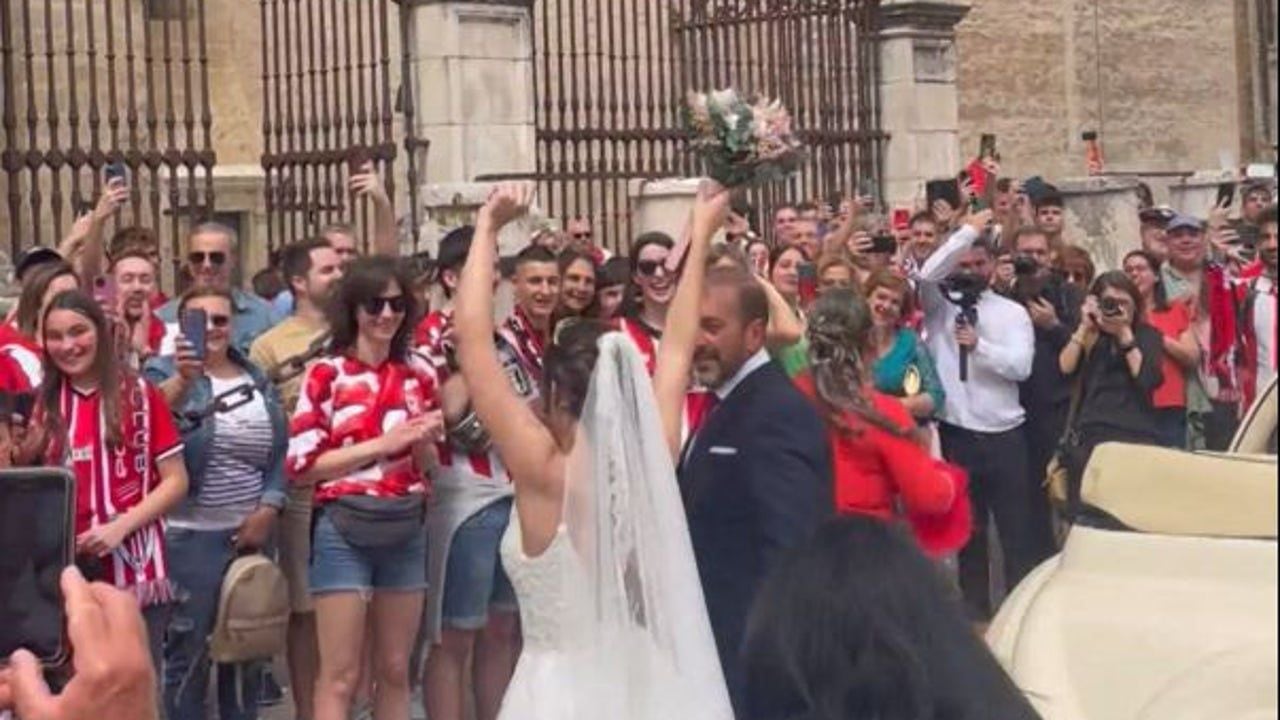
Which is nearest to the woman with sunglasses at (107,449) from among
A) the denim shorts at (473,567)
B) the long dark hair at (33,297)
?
the long dark hair at (33,297)

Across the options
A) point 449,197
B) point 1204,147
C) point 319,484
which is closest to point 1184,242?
point 449,197

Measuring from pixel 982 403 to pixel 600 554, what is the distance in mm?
6281

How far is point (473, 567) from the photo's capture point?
8.76 meters

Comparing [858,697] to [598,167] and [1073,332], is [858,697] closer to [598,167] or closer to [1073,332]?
[1073,332]

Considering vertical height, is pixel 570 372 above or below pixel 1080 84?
below

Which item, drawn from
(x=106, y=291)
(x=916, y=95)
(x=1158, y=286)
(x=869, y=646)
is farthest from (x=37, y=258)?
(x=916, y=95)

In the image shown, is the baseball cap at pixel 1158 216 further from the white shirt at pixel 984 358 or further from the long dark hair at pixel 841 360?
the long dark hair at pixel 841 360

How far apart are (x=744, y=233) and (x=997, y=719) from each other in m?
9.12

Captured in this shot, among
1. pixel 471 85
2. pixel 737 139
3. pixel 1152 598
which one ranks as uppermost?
pixel 471 85

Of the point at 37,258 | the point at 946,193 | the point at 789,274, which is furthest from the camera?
the point at 946,193

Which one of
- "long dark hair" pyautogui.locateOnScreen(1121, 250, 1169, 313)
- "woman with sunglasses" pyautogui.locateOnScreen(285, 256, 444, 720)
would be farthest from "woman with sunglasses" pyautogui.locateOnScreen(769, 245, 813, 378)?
"woman with sunglasses" pyautogui.locateOnScreen(285, 256, 444, 720)

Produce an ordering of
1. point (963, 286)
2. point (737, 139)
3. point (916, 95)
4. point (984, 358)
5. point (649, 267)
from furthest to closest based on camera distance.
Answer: point (916, 95), point (737, 139), point (963, 286), point (984, 358), point (649, 267)

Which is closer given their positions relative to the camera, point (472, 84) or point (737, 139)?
point (737, 139)

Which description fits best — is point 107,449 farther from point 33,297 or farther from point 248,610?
point 33,297
